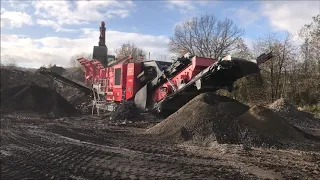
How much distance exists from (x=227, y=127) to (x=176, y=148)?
1.50m

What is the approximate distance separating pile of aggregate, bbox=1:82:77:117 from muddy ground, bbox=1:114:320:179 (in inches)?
277

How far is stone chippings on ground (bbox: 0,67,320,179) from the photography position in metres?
5.47

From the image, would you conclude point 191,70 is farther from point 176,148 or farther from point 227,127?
point 176,148

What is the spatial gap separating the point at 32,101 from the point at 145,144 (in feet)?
33.3

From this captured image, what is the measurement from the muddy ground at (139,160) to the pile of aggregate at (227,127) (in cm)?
42

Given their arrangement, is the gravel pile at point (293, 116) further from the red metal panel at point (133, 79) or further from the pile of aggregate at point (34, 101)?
the pile of aggregate at point (34, 101)

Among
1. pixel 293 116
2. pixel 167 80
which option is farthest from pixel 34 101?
pixel 293 116

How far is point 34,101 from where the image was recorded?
53.2 feet

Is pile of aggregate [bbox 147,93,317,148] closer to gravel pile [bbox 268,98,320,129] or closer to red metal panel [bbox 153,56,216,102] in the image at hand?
red metal panel [bbox 153,56,216,102]

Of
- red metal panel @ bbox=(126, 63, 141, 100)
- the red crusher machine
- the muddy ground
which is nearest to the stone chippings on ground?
the muddy ground

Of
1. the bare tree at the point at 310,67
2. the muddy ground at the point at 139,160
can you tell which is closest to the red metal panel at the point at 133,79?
the muddy ground at the point at 139,160

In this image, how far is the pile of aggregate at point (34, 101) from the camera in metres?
15.8

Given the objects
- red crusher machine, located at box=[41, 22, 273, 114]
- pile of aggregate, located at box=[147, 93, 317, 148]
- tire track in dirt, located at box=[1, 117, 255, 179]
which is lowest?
tire track in dirt, located at box=[1, 117, 255, 179]

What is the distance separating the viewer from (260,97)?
20.8 metres
